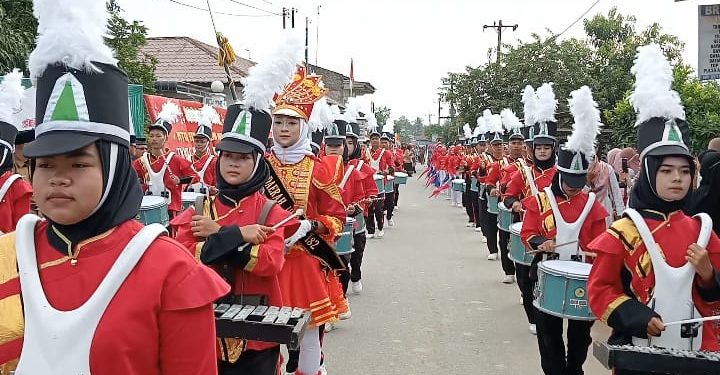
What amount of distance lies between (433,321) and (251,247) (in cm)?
487

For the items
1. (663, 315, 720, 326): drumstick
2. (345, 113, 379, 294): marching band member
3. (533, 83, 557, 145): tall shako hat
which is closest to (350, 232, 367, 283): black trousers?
(345, 113, 379, 294): marching band member

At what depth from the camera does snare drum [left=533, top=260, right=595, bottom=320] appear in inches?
185

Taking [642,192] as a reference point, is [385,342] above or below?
below

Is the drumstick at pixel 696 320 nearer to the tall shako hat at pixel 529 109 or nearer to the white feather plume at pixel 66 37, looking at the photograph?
the white feather plume at pixel 66 37

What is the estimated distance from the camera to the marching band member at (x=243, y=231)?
3422 mm

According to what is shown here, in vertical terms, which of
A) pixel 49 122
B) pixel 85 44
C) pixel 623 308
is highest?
pixel 85 44

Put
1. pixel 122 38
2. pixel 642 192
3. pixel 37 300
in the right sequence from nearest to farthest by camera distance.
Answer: pixel 37 300, pixel 642 192, pixel 122 38

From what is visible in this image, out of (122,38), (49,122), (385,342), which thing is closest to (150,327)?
(49,122)

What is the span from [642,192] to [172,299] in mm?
2749

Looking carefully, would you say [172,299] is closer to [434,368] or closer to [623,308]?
[623,308]

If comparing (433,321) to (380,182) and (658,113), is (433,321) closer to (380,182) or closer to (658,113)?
(658,113)

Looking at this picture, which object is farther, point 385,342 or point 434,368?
point 385,342

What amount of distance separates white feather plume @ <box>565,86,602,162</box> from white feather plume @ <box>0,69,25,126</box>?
446 centimetres

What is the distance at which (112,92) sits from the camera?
209 cm
